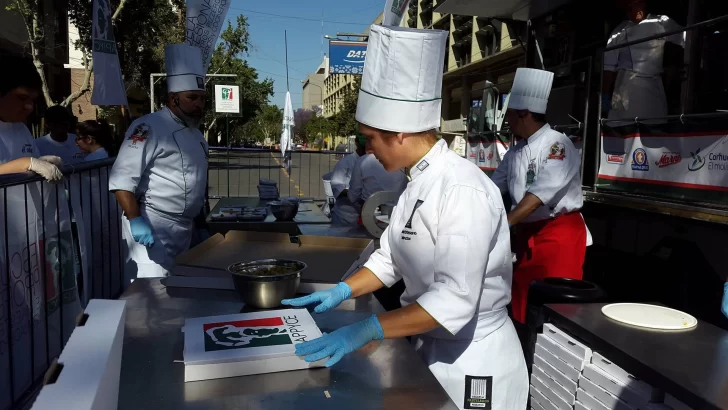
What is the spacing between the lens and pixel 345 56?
39.7 feet

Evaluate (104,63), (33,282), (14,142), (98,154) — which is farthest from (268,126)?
(33,282)

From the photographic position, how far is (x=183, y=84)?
3463 mm

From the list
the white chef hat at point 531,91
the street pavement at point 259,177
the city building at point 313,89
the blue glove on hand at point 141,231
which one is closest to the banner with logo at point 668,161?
the white chef hat at point 531,91

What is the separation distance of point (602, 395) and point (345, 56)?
1116 cm

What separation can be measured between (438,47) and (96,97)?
4.00m

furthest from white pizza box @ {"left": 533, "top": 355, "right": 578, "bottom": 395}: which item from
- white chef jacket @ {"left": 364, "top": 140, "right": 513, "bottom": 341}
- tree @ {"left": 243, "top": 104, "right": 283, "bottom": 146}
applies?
tree @ {"left": 243, "top": 104, "right": 283, "bottom": 146}

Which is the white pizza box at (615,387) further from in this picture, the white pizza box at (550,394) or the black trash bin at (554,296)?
the black trash bin at (554,296)

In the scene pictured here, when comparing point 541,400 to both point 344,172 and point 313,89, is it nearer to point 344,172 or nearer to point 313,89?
point 344,172

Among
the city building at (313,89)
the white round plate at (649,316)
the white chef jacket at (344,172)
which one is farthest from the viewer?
the city building at (313,89)

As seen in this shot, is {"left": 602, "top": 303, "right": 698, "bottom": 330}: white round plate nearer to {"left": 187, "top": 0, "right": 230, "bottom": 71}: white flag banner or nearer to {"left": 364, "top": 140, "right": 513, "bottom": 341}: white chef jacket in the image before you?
{"left": 364, "top": 140, "right": 513, "bottom": 341}: white chef jacket

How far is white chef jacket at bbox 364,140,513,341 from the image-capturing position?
1.47m

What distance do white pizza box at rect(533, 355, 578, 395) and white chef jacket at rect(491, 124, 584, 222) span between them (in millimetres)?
1978

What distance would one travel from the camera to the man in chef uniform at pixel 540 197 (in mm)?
3930

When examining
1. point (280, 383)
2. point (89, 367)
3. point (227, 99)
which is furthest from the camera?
point (227, 99)
